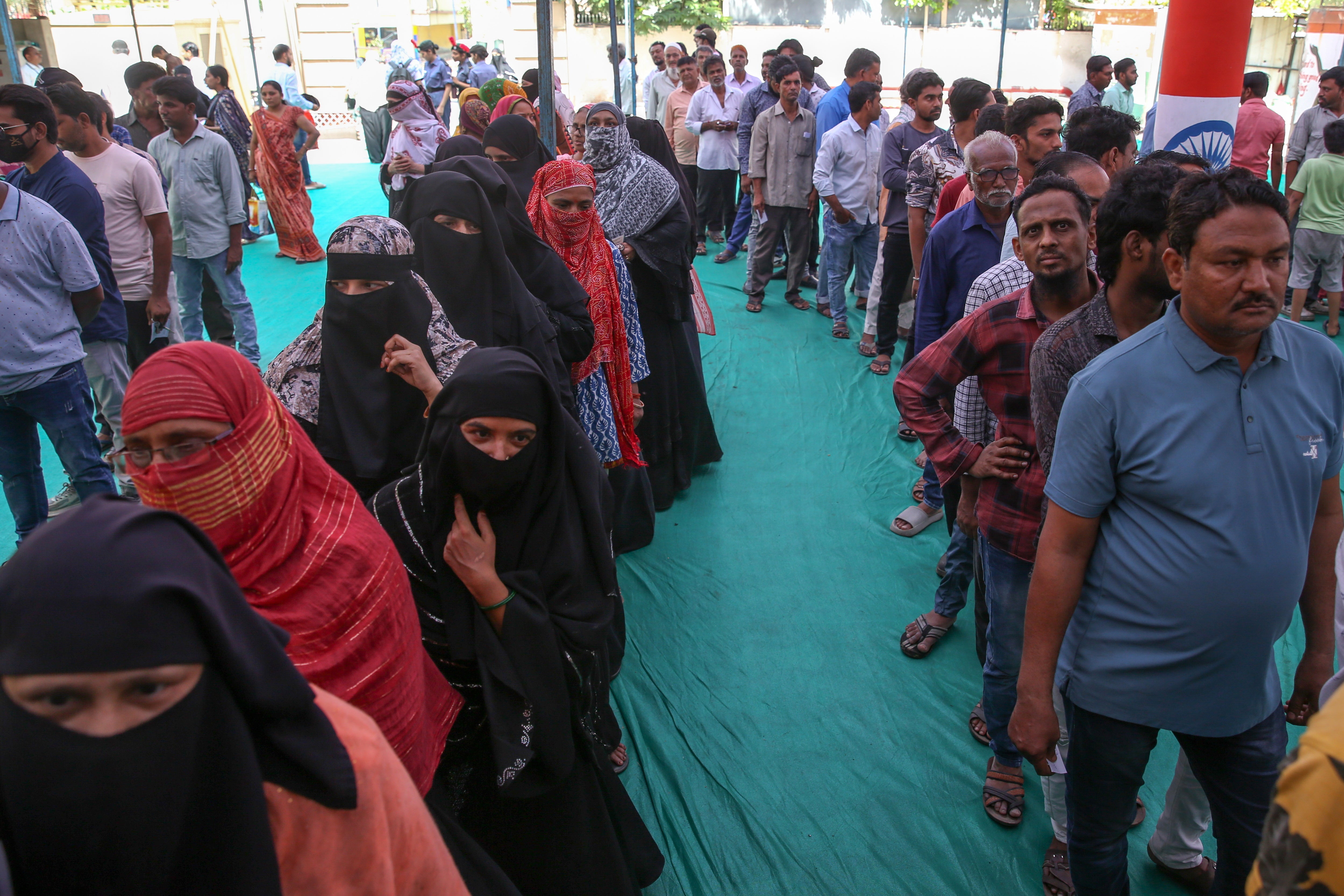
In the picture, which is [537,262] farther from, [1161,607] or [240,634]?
[240,634]

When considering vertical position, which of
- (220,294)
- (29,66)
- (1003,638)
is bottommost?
(1003,638)

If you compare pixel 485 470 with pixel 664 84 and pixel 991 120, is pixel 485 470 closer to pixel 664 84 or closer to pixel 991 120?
pixel 991 120

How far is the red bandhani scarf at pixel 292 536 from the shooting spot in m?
1.67

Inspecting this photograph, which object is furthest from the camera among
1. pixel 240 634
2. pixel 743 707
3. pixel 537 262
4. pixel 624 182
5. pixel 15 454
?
pixel 624 182

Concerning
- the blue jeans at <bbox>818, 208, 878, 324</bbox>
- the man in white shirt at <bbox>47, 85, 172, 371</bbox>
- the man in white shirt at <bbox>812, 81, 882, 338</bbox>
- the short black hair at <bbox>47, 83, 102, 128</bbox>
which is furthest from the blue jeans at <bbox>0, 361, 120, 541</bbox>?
the blue jeans at <bbox>818, 208, 878, 324</bbox>

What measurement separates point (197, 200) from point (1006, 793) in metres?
6.01

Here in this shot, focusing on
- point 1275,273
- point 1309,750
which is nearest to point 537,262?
point 1275,273

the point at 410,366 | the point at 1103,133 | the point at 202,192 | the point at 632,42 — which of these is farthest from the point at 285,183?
the point at 1103,133

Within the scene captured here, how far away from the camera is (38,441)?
417cm

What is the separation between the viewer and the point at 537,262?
3.72m

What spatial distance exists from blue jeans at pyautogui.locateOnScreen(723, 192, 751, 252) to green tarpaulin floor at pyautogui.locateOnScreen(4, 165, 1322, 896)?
395cm

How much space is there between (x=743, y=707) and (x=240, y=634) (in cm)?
257

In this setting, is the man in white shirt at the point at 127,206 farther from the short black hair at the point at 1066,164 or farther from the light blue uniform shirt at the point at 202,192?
the short black hair at the point at 1066,164

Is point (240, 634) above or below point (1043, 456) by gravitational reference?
above
